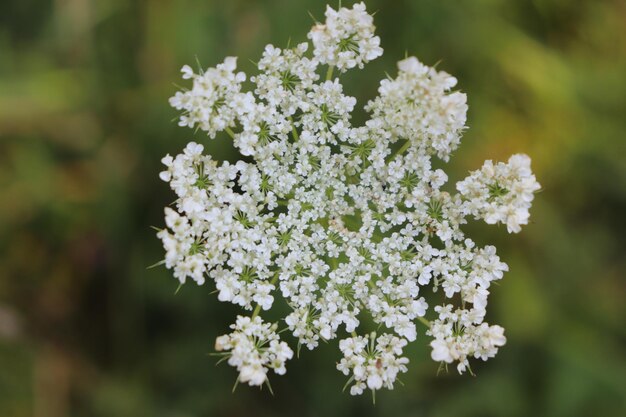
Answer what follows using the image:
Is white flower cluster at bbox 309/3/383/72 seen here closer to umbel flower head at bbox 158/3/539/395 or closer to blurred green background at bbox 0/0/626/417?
umbel flower head at bbox 158/3/539/395

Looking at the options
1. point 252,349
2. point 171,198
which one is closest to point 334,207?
point 252,349

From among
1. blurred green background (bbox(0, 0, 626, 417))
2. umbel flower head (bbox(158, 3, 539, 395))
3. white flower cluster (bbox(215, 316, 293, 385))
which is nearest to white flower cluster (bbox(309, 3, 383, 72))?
umbel flower head (bbox(158, 3, 539, 395))

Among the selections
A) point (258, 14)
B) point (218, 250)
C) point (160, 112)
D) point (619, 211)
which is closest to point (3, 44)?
point (160, 112)

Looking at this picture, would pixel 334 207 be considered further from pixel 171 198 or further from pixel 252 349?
pixel 171 198

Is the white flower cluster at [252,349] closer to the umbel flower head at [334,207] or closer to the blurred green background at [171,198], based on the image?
the umbel flower head at [334,207]

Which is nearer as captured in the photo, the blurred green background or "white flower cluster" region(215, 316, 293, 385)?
"white flower cluster" region(215, 316, 293, 385)

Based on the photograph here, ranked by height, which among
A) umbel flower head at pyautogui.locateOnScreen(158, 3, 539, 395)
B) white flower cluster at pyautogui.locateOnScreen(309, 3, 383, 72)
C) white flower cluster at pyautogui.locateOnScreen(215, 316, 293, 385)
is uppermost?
white flower cluster at pyautogui.locateOnScreen(309, 3, 383, 72)
